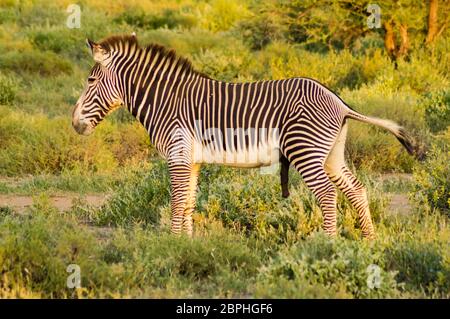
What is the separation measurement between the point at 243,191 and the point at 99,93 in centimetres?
171

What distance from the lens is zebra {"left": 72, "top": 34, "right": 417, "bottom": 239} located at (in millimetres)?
7488

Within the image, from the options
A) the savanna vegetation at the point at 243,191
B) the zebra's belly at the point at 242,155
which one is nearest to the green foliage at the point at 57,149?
the savanna vegetation at the point at 243,191

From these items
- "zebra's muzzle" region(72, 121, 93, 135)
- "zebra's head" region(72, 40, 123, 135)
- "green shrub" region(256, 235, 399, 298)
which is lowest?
"green shrub" region(256, 235, 399, 298)

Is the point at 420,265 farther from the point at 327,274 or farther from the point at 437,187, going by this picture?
the point at 437,187

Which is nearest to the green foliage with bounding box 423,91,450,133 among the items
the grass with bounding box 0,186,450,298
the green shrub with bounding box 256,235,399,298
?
the grass with bounding box 0,186,450,298

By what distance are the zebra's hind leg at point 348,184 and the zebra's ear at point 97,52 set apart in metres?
2.24

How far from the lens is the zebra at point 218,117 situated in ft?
24.6

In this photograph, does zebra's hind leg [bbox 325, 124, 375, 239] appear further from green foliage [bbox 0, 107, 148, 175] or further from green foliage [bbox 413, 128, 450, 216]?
green foliage [bbox 0, 107, 148, 175]

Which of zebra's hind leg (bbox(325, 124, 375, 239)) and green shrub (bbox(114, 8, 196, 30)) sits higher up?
zebra's hind leg (bbox(325, 124, 375, 239))

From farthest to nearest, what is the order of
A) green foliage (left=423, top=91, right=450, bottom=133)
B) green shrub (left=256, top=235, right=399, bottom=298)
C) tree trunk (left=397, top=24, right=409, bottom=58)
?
tree trunk (left=397, top=24, right=409, bottom=58)
green foliage (left=423, top=91, right=450, bottom=133)
green shrub (left=256, top=235, right=399, bottom=298)

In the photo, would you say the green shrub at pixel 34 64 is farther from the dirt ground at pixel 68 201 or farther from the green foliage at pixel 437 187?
the green foliage at pixel 437 187

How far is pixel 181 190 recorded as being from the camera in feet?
25.4

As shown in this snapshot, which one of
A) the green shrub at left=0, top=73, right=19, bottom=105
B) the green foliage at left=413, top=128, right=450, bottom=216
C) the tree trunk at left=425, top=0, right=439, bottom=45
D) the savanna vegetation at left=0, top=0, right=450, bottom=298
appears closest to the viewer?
the savanna vegetation at left=0, top=0, right=450, bottom=298
